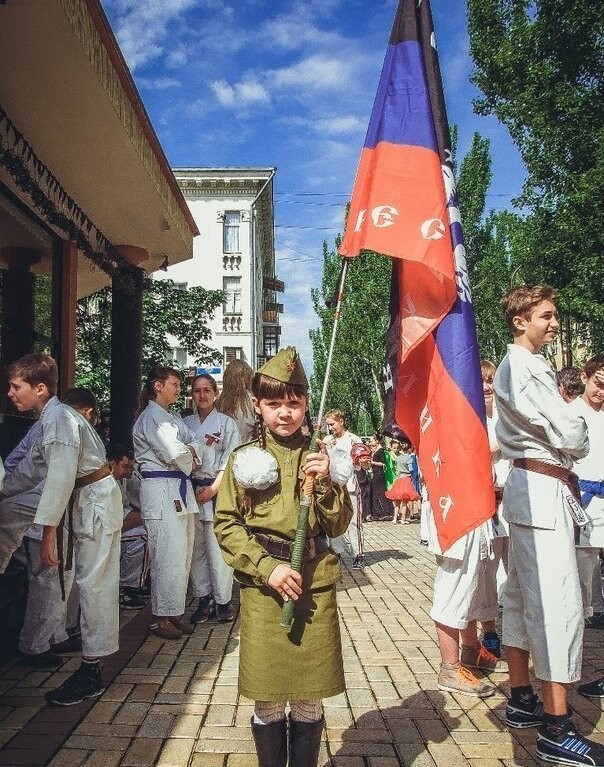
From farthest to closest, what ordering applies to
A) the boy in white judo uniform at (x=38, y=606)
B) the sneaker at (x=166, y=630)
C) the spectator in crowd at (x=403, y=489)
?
the spectator in crowd at (x=403, y=489) → the sneaker at (x=166, y=630) → the boy in white judo uniform at (x=38, y=606)

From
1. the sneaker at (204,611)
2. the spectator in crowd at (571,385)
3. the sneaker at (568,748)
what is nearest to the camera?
the sneaker at (568,748)

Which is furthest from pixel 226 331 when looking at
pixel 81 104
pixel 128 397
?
pixel 81 104

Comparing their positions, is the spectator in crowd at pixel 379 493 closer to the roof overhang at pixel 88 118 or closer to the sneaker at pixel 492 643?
the roof overhang at pixel 88 118

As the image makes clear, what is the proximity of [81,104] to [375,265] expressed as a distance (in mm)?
27203

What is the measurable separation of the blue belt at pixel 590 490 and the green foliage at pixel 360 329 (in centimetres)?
2059

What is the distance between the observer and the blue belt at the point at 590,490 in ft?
16.0

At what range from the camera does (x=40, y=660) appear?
15.7 feet

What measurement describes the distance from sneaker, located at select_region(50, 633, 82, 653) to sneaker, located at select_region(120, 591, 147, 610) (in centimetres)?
131

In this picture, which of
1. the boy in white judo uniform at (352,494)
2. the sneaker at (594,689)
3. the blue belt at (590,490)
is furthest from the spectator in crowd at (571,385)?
the boy in white judo uniform at (352,494)

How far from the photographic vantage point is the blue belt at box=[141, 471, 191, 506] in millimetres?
5590

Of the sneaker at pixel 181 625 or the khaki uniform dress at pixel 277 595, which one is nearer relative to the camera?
the khaki uniform dress at pixel 277 595

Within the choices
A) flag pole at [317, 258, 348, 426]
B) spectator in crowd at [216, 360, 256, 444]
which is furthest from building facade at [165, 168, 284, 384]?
flag pole at [317, 258, 348, 426]

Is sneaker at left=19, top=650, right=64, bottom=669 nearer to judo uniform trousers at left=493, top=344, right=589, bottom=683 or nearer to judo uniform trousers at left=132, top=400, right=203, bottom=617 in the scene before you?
judo uniform trousers at left=132, top=400, right=203, bottom=617

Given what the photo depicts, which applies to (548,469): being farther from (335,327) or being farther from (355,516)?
(355,516)
